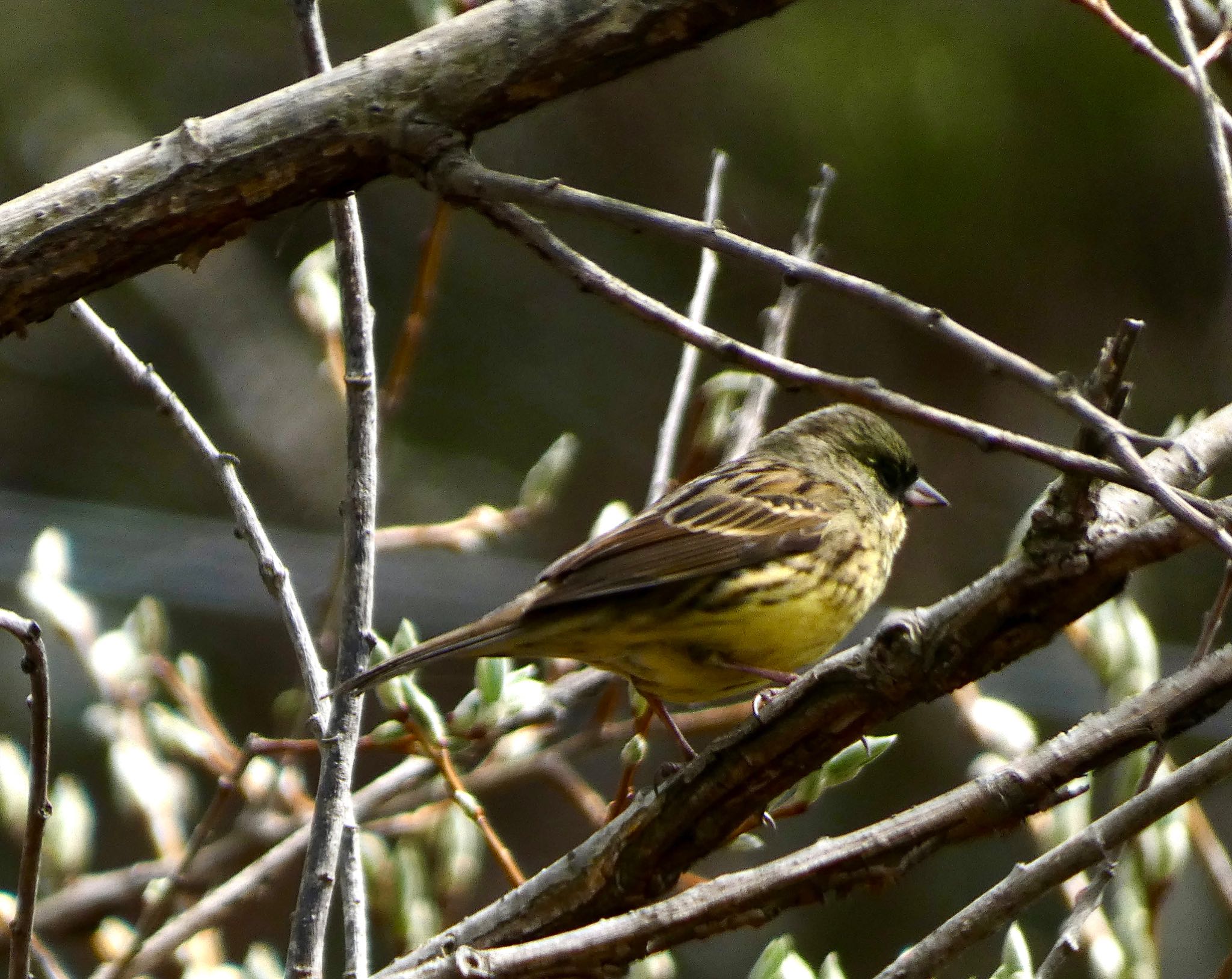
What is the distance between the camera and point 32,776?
2.09 meters

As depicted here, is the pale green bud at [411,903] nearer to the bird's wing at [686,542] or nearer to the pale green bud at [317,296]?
the bird's wing at [686,542]

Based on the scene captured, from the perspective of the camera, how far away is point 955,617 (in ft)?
6.98

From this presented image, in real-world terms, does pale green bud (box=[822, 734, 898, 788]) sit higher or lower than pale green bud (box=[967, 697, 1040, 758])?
higher

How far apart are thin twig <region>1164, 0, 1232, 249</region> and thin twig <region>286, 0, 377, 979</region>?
1343mm

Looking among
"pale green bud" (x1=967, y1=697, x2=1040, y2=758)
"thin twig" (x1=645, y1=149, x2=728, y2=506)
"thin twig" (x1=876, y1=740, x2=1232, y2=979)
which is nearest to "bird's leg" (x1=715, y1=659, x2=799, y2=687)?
"thin twig" (x1=645, y1=149, x2=728, y2=506)

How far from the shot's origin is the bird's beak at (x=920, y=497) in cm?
454

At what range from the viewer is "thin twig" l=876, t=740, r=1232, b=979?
176 cm

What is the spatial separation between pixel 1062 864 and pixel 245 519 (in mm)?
1480

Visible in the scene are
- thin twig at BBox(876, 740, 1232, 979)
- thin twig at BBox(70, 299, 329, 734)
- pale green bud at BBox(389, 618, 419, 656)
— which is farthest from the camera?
pale green bud at BBox(389, 618, 419, 656)

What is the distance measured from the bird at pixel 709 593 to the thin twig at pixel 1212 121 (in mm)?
1529

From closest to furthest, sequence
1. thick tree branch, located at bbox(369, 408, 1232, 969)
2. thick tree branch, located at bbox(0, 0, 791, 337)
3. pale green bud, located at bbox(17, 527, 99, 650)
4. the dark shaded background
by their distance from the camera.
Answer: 1. thick tree branch, located at bbox(369, 408, 1232, 969)
2. thick tree branch, located at bbox(0, 0, 791, 337)
3. pale green bud, located at bbox(17, 527, 99, 650)
4. the dark shaded background

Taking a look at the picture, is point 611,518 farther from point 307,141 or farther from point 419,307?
point 307,141

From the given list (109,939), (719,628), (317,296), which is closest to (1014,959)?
(719,628)

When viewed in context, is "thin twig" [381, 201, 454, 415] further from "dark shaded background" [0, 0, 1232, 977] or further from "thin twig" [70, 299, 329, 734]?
A: "dark shaded background" [0, 0, 1232, 977]
